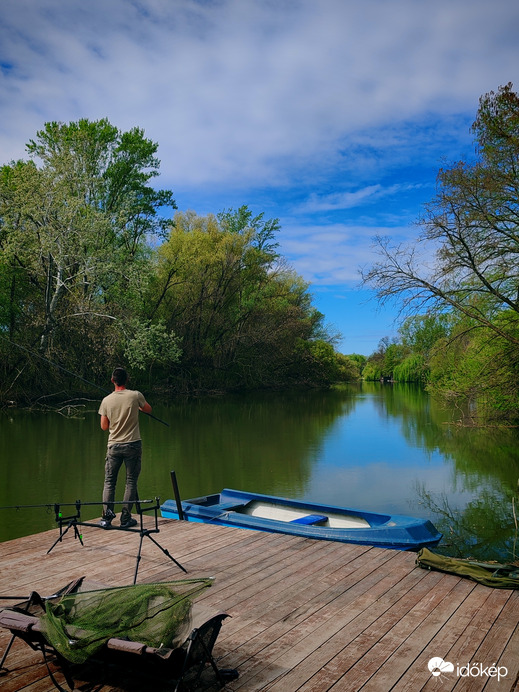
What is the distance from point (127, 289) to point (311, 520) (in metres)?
19.5

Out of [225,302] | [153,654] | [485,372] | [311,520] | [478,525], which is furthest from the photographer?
[225,302]

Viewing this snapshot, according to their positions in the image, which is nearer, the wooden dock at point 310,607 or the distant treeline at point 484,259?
the wooden dock at point 310,607

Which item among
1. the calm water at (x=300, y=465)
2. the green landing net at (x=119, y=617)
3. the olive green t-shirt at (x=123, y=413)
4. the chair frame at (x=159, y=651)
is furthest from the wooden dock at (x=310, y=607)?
the calm water at (x=300, y=465)

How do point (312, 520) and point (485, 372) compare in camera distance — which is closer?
point (312, 520)

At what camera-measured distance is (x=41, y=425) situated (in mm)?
20672

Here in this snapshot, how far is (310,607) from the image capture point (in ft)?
13.6

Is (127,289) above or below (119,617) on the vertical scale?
above

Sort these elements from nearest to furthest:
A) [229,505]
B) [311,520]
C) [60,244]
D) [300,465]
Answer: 1. [311,520]
2. [229,505]
3. [300,465]
4. [60,244]

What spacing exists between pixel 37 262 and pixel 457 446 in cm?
1683

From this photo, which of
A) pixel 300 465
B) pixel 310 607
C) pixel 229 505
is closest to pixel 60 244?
pixel 300 465

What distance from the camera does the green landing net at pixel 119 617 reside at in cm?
277
